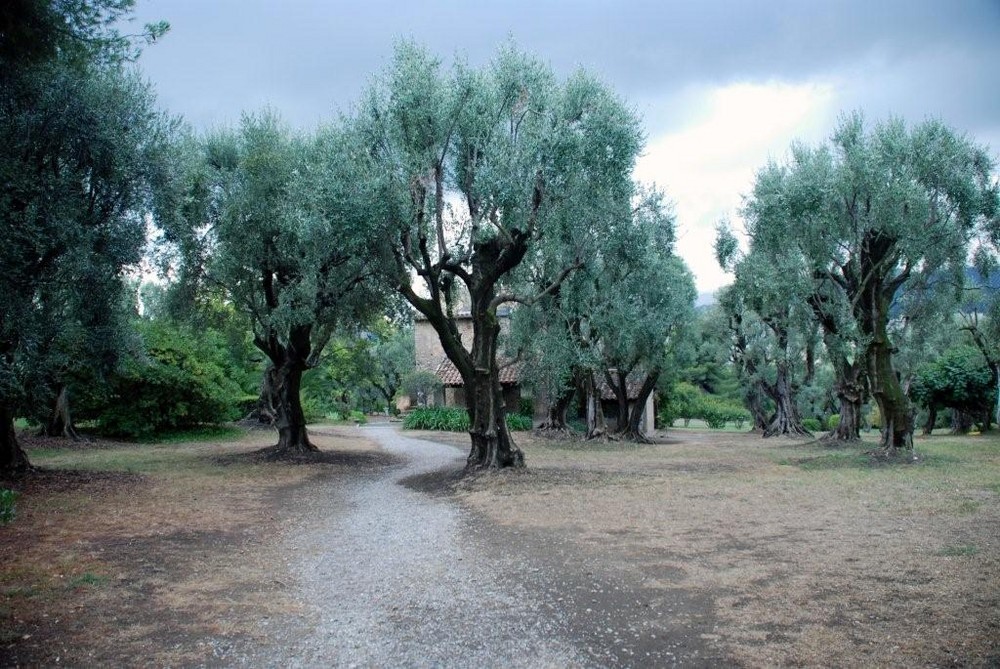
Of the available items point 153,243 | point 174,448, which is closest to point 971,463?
point 153,243

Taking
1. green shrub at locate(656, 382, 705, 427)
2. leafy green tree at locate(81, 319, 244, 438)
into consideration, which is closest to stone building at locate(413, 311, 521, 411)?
green shrub at locate(656, 382, 705, 427)

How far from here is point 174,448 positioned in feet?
81.4

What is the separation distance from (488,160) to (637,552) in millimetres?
9440

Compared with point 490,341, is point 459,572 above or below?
below

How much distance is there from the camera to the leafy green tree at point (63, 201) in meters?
11.0

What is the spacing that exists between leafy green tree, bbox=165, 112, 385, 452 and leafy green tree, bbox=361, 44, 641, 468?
5.28ft

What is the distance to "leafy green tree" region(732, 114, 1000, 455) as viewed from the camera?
1788cm

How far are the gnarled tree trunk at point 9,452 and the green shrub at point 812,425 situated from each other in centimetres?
4506

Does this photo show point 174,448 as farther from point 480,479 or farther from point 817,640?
point 817,640

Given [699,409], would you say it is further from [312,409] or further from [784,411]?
[312,409]

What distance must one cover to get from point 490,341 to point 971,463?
13.2m

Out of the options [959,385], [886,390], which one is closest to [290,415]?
[886,390]

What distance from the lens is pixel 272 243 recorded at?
19.5 metres

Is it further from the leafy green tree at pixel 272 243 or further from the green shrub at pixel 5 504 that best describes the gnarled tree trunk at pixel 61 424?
the green shrub at pixel 5 504
